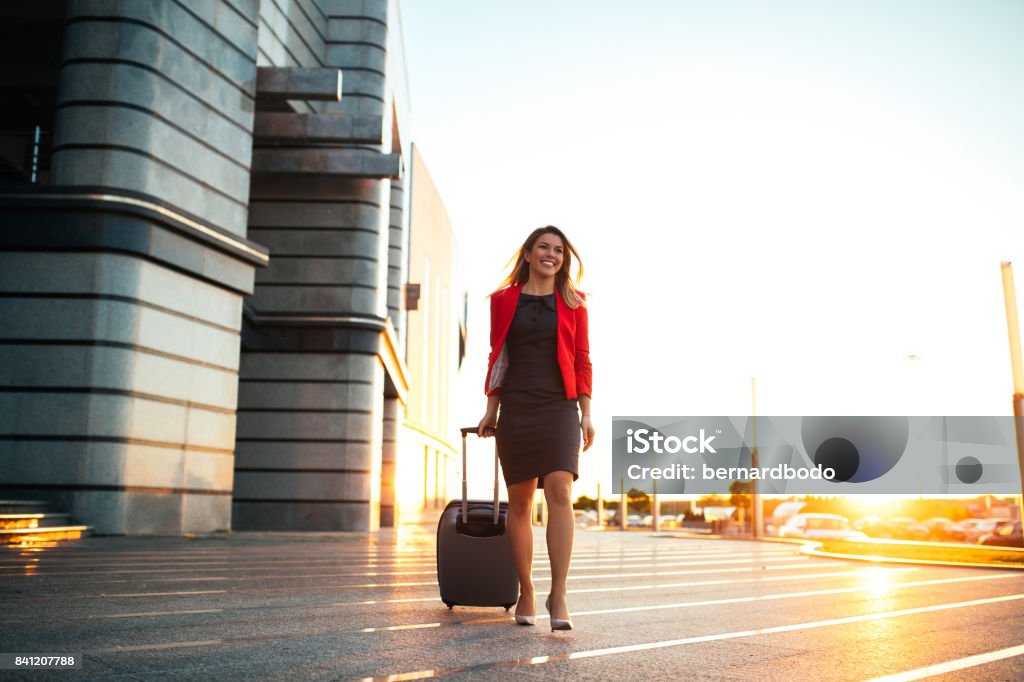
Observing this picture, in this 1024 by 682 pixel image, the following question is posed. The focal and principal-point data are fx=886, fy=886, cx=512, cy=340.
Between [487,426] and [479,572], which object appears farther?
[479,572]

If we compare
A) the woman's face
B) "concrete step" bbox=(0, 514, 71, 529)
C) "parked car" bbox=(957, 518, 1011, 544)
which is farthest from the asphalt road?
"parked car" bbox=(957, 518, 1011, 544)

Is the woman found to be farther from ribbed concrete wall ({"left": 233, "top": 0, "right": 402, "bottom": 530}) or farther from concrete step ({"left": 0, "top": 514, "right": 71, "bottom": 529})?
ribbed concrete wall ({"left": 233, "top": 0, "right": 402, "bottom": 530})

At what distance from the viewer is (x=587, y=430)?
4.48 metres

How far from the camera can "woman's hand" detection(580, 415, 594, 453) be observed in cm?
448

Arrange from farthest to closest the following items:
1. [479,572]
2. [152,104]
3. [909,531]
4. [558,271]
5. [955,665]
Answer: [909,531], [152,104], [479,572], [558,271], [955,665]

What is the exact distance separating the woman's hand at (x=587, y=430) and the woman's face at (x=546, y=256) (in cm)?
79

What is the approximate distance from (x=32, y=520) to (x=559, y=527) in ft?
30.2

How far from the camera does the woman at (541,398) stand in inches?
171

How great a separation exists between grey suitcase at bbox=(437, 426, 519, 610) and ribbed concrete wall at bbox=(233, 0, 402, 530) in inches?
572

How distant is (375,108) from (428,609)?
17372mm

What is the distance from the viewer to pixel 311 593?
19.0 ft

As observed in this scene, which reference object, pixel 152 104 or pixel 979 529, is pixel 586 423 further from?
pixel 979 529

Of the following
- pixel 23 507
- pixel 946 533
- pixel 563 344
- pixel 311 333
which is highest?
pixel 311 333

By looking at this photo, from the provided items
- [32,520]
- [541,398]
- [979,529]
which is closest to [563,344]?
[541,398]
